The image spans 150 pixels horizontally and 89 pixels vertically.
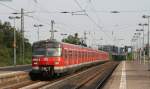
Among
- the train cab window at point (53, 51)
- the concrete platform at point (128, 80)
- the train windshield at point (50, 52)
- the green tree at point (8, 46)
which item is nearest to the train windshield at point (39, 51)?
the train windshield at point (50, 52)

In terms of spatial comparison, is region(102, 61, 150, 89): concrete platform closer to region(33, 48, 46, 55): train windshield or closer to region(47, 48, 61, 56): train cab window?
region(47, 48, 61, 56): train cab window

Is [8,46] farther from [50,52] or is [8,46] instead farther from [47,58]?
[47,58]

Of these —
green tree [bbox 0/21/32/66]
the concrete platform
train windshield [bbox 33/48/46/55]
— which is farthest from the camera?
green tree [bbox 0/21/32/66]

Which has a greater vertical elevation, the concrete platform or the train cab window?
the train cab window

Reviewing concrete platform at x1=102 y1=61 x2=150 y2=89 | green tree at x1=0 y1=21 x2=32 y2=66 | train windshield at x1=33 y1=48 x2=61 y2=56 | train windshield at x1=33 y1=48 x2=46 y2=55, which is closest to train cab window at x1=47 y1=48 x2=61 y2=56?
train windshield at x1=33 y1=48 x2=61 y2=56

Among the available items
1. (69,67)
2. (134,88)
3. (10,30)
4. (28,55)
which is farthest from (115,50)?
(134,88)

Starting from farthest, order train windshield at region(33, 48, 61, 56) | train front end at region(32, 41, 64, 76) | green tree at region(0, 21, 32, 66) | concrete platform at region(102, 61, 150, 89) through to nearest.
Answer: green tree at region(0, 21, 32, 66), train windshield at region(33, 48, 61, 56), train front end at region(32, 41, 64, 76), concrete platform at region(102, 61, 150, 89)

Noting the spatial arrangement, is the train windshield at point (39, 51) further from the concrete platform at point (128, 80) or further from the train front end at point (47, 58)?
the concrete platform at point (128, 80)

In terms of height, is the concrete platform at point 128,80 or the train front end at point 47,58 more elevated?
the train front end at point 47,58

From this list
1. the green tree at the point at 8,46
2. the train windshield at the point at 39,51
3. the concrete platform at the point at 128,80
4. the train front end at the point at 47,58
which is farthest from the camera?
the green tree at the point at 8,46

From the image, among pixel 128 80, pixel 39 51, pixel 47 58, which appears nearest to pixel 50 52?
pixel 47 58

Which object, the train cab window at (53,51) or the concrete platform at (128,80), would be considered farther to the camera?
the train cab window at (53,51)

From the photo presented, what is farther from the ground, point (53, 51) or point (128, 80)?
point (53, 51)

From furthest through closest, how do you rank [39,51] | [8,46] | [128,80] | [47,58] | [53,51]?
[8,46] < [39,51] < [53,51] < [47,58] < [128,80]
